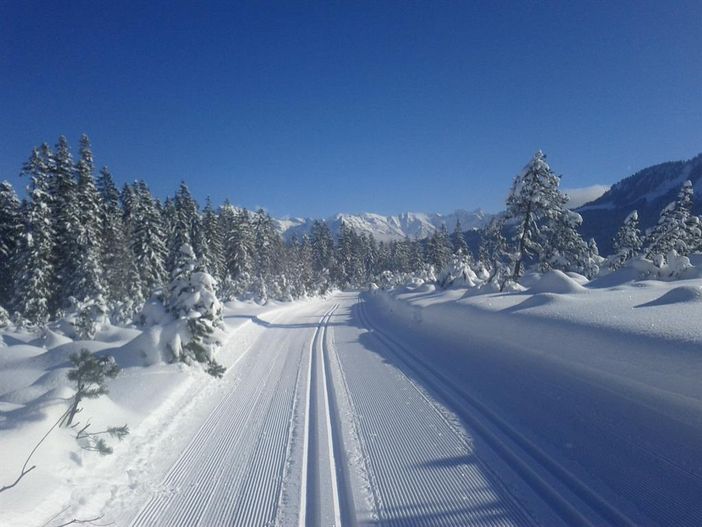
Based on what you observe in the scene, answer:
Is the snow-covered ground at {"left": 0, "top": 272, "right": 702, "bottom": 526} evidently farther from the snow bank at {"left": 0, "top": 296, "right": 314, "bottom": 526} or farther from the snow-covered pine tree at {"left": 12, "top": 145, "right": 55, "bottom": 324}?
the snow-covered pine tree at {"left": 12, "top": 145, "right": 55, "bottom": 324}

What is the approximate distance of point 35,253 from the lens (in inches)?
818

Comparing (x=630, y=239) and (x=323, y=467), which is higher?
(x=630, y=239)

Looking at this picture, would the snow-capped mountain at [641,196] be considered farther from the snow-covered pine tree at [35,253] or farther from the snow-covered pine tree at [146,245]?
the snow-covered pine tree at [35,253]

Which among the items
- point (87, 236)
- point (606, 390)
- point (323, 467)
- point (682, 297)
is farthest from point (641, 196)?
point (323, 467)

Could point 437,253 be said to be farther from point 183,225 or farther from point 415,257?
point 183,225

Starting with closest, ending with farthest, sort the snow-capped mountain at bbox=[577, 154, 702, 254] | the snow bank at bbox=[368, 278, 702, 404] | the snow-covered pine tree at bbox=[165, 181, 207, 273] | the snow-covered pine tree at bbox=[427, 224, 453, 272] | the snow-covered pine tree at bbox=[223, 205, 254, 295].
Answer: the snow bank at bbox=[368, 278, 702, 404] < the snow-covered pine tree at bbox=[165, 181, 207, 273] < the snow-covered pine tree at bbox=[223, 205, 254, 295] < the snow-covered pine tree at bbox=[427, 224, 453, 272] < the snow-capped mountain at bbox=[577, 154, 702, 254]

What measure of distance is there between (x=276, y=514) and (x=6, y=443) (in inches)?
118

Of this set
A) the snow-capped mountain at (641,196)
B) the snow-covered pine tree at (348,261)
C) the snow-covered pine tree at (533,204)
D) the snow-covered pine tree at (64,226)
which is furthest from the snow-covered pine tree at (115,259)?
the snow-capped mountain at (641,196)

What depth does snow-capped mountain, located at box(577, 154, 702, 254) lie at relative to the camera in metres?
121

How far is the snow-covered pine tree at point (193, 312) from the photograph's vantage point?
28.8ft

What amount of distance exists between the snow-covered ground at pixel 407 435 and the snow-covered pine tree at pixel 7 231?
20018 mm

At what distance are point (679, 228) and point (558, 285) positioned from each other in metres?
17.1

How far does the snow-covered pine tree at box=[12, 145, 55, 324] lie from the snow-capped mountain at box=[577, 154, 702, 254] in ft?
436

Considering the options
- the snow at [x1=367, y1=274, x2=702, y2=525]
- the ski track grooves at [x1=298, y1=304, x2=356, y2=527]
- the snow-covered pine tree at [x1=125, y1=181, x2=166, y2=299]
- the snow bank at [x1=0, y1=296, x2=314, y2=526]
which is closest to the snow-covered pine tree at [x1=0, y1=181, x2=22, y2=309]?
the snow-covered pine tree at [x1=125, y1=181, x2=166, y2=299]
